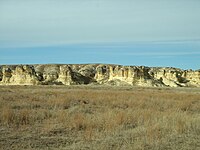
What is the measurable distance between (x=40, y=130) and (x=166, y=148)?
158 inches

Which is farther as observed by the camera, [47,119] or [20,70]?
[20,70]

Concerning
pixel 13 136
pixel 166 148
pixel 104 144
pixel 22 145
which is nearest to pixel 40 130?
pixel 13 136

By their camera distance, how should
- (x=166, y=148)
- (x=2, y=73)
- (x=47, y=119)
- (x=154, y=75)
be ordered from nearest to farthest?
(x=166, y=148) < (x=47, y=119) < (x=2, y=73) < (x=154, y=75)

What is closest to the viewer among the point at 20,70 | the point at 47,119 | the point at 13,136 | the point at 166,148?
the point at 166,148

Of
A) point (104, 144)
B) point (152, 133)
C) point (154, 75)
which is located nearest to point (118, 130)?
point (152, 133)

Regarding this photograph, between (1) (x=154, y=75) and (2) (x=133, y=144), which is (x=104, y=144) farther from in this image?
(1) (x=154, y=75)

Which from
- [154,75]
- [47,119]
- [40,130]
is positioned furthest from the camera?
[154,75]

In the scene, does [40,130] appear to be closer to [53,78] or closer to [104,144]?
[104,144]

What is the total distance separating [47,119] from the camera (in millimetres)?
12617

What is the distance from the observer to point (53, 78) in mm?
82250

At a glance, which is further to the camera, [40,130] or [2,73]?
[2,73]

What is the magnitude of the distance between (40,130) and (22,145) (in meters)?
2.16

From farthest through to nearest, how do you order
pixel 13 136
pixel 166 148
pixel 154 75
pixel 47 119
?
pixel 154 75 < pixel 47 119 < pixel 13 136 < pixel 166 148

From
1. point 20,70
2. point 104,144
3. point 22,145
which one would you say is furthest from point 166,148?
point 20,70
